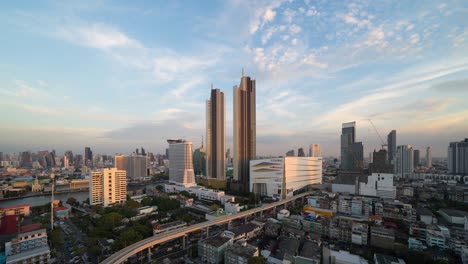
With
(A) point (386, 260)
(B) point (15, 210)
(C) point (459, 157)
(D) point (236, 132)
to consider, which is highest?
(D) point (236, 132)

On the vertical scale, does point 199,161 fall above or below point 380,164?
below

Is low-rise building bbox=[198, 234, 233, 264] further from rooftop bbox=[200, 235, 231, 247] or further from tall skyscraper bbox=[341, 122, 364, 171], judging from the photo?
tall skyscraper bbox=[341, 122, 364, 171]

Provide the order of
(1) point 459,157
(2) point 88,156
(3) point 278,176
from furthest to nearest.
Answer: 1. (2) point 88,156
2. (1) point 459,157
3. (3) point 278,176

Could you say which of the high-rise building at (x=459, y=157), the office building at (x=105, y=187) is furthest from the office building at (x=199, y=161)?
the high-rise building at (x=459, y=157)

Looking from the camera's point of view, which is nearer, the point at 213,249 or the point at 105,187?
the point at 213,249

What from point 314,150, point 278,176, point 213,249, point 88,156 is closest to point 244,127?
point 278,176

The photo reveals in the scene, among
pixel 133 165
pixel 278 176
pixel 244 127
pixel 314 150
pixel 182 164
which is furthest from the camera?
pixel 314 150

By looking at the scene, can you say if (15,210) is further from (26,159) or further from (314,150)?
(314,150)
